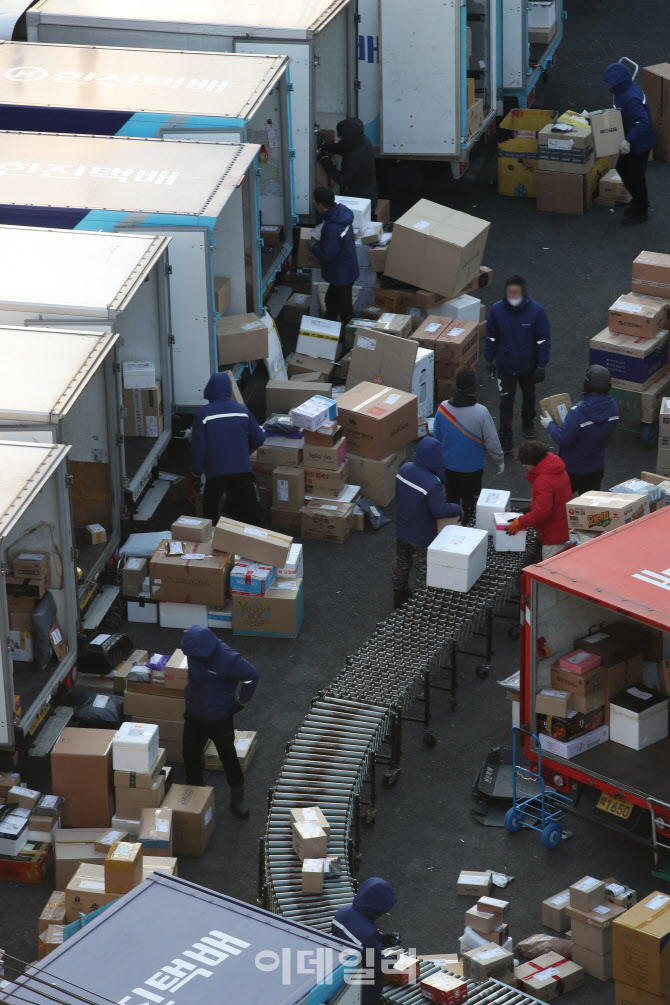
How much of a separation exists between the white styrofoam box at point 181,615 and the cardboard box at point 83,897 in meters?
3.01

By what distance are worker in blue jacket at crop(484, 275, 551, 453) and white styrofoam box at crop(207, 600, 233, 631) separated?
3464 millimetres

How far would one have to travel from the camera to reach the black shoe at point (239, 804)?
902 centimetres

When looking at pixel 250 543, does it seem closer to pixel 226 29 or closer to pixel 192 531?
pixel 192 531

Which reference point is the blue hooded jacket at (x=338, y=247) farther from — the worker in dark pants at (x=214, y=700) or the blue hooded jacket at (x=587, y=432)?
the worker in dark pants at (x=214, y=700)

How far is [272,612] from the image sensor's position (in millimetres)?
10625

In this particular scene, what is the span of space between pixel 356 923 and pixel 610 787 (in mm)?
2113

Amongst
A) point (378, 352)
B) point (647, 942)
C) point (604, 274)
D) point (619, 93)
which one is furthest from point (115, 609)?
point (619, 93)

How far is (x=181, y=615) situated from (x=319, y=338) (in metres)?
3.83

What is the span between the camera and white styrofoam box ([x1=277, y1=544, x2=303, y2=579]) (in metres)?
10.7

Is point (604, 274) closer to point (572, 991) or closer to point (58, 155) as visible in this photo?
point (58, 155)

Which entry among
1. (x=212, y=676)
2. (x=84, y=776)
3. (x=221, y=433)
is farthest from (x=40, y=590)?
(x=221, y=433)

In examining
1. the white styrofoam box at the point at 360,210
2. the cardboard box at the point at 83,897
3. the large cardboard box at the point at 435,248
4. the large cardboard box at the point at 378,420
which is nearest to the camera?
the cardboard box at the point at 83,897

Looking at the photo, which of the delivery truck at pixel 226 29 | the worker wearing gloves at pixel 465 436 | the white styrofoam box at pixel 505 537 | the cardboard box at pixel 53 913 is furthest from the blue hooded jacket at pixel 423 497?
the delivery truck at pixel 226 29

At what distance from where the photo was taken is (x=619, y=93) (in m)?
16.8
